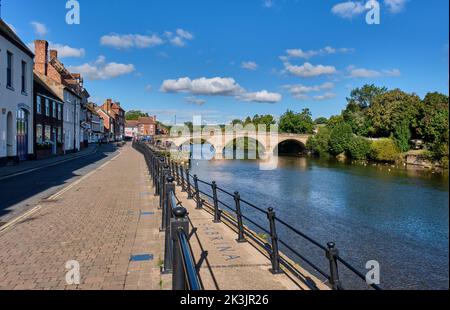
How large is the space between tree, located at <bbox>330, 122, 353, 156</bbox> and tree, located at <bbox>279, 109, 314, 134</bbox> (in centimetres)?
3041

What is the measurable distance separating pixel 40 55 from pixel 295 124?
7584cm

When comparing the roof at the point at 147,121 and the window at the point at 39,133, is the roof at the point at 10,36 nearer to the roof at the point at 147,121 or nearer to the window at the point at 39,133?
the window at the point at 39,133

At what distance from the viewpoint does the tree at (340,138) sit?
2669 inches

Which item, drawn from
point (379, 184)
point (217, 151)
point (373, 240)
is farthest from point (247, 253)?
point (217, 151)

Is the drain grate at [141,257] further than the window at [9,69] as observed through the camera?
No

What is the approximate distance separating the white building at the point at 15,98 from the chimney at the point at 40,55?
11.5 m

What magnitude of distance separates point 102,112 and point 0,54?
77.3m

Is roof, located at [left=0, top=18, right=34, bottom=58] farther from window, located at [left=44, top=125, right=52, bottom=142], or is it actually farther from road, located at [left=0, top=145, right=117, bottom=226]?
road, located at [left=0, top=145, right=117, bottom=226]

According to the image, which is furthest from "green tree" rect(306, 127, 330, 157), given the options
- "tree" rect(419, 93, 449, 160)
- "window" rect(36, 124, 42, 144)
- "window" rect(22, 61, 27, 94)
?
"tree" rect(419, 93, 449, 160)

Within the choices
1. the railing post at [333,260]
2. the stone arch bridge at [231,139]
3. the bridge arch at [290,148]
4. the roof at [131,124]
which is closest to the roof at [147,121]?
the roof at [131,124]

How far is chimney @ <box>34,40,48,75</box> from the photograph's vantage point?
125 feet

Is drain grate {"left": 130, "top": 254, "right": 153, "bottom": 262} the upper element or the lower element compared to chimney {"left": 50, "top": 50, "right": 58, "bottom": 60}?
lower

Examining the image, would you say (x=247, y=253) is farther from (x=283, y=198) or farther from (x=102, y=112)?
(x=102, y=112)
